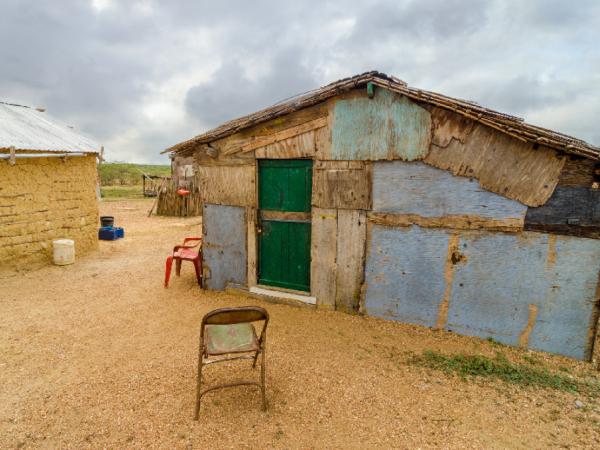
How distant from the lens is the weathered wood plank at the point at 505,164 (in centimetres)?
446

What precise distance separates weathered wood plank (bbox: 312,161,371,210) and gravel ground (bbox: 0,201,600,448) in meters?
1.95

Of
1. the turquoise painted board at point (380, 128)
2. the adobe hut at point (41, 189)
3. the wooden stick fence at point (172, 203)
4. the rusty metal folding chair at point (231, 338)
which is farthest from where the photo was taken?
the wooden stick fence at point (172, 203)

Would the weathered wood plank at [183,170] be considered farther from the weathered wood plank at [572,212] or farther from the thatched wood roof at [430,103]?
the weathered wood plank at [572,212]

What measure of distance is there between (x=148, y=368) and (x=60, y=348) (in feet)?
5.07

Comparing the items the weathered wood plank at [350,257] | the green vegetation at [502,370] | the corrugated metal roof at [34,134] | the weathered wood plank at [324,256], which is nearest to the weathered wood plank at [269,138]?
the weathered wood plank at [324,256]

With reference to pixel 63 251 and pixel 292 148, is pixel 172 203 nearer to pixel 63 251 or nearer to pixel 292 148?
pixel 63 251

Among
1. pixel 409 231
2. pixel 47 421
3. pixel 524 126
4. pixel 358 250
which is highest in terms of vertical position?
pixel 524 126

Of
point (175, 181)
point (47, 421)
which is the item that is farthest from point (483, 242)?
point (175, 181)

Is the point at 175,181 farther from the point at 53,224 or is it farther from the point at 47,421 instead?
the point at 47,421

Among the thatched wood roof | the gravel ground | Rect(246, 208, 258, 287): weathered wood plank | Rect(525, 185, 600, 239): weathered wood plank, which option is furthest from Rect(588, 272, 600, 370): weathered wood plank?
Rect(246, 208, 258, 287): weathered wood plank

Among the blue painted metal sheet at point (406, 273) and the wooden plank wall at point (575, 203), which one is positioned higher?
the wooden plank wall at point (575, 203)

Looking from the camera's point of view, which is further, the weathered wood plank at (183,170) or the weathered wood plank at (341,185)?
the weathered wood plank at (183,170)

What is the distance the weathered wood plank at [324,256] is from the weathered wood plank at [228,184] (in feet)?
4.36

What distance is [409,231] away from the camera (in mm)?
5305
